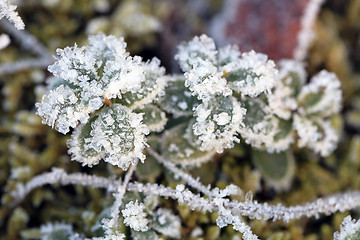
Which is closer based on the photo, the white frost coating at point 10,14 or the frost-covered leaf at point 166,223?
the white frost coating at point 10,14

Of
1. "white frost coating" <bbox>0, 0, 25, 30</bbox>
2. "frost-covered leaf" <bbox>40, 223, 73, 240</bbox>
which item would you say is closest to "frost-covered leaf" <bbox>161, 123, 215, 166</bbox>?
"frost-covered leaf" <bbox>40, 223, 73, 240</bbox>

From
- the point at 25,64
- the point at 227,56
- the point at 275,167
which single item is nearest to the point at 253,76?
the point at 227,56

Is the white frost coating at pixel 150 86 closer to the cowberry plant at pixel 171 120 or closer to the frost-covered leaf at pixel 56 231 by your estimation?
the cowberry plant at pixel 171 120

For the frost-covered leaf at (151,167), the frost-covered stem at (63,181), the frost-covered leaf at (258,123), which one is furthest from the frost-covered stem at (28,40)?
the frost-covered leaf at (258,123)

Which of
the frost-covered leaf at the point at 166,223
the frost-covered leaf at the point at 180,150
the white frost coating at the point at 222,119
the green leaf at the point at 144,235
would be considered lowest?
the green leaf at the point at 144,235

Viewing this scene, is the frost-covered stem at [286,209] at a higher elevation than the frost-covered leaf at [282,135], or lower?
lower

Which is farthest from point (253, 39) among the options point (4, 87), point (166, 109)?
point (4, 87)

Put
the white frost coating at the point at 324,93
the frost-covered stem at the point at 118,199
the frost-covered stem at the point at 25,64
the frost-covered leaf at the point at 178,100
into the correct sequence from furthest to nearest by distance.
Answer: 1. the frost-covered stem at the point at 25,64
2. the white frost coating at the point at 324,93
3. the frost-covered leaf at the point at 178,100
4. the frost-covered stem at the point at 118,199

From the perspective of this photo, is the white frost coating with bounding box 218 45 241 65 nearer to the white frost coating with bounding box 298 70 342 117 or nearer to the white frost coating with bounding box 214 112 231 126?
the white frost coating with bounding box 214 112 231 126
